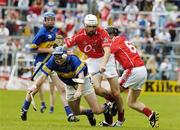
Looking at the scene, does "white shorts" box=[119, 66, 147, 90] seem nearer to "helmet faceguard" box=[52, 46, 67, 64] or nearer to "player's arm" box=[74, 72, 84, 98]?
"player's arm" box=[74, 72, 84, 98]

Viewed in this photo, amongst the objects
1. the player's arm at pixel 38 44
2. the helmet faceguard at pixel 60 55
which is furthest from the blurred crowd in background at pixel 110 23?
the helmet faceguard at pixel 60 55

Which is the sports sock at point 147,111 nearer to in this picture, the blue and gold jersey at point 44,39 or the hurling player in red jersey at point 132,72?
the hurling player in red jersey at point 132,72

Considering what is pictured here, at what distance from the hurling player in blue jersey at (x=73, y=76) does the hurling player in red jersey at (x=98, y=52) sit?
1.65 ft

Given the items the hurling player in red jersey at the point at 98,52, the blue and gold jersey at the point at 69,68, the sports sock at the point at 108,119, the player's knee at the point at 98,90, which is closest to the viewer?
the blue and gold jersey at the point at 69,68

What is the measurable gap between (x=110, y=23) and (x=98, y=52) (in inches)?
647

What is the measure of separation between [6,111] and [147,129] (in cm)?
676

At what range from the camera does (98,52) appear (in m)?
17.9

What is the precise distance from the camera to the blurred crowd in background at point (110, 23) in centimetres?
3491

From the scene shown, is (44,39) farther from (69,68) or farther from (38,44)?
(69,68)

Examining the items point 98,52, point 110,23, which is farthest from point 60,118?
point 110,23

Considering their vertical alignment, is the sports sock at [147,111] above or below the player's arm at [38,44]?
below

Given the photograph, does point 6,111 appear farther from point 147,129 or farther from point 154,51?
point 154,51

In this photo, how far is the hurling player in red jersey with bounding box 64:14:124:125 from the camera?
16.5 metres

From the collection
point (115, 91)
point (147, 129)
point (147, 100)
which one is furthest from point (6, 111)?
point (147, 100)
